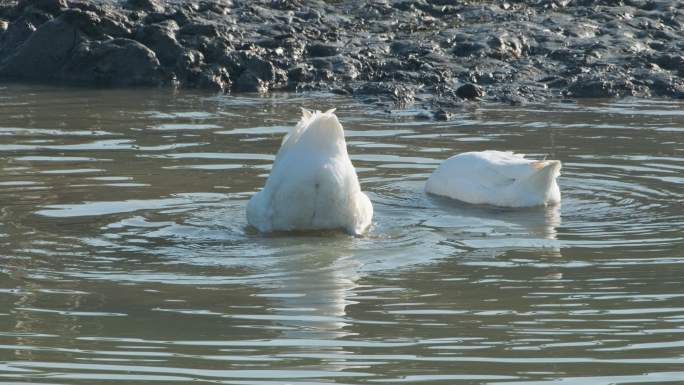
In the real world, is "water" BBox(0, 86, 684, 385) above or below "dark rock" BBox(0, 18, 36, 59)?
Answer: below

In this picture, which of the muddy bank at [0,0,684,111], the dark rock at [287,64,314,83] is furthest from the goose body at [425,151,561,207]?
the dark rock at [287,64,314,83]

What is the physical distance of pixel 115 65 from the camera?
1572 cm

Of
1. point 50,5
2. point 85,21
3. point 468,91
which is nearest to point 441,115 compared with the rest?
point 468,91

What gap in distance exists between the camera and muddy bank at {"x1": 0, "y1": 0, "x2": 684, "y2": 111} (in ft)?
50.7

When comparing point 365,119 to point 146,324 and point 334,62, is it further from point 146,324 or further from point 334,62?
point 146,324

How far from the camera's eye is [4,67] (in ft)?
52.4

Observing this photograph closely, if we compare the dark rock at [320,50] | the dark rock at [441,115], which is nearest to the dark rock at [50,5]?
the dark rock at [320,50]

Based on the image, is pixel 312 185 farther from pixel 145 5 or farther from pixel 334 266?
pixel 145 5

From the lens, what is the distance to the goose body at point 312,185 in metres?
7.79

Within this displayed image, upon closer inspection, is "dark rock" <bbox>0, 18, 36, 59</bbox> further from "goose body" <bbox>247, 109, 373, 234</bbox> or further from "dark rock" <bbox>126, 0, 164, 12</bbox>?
"goose body" <bbox>247, 109, 373, 234</bbox>

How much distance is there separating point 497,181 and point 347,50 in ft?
22.9

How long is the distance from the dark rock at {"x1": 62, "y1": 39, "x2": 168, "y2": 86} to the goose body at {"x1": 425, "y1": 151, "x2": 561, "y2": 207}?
6.41 m

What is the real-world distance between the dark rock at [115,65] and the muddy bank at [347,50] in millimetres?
15

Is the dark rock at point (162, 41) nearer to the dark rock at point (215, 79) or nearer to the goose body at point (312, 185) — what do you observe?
the dark rock at point (215, 79)
